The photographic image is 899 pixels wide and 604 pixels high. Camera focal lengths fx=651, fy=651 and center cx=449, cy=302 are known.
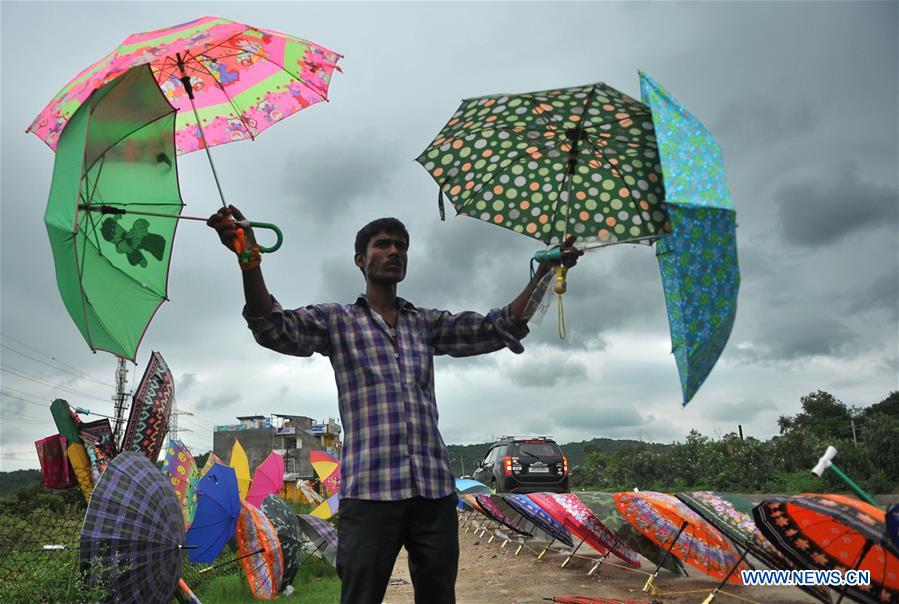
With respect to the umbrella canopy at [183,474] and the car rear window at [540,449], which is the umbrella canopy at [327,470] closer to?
the car rear window at [540,449]

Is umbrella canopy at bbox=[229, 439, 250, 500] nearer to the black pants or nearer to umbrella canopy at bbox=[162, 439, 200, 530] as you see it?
umbrella canopy at bbox=[162, 439, 200, 530]

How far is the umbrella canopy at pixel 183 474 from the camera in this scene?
583cm

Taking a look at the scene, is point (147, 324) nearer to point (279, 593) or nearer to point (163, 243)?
point (163, 243)

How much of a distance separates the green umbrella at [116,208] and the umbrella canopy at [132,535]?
3.48 feet

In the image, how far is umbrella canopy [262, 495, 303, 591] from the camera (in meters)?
6.76

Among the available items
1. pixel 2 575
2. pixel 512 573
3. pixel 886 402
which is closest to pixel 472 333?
pixel 2 575

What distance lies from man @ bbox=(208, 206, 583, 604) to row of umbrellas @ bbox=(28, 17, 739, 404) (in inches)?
19.5

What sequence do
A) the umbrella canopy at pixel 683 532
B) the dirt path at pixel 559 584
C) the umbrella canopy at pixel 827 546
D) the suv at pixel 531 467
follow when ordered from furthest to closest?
the suv at pixel 531 467
the dirt path at pixel 559 584
the umbrella canopy at pixel 683 532
the umbrella canopy at pixel 827 546

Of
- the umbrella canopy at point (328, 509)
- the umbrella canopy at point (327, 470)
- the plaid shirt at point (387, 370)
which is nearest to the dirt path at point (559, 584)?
the umbrella canopy at point (328, 509)

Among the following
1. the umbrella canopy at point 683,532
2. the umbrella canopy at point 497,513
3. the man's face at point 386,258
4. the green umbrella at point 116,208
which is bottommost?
the umbrella canopy at point 497,513

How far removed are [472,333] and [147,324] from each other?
1.88m

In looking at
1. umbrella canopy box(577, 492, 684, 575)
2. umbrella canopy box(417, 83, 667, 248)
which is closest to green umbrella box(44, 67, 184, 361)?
umbrella canopy box(417, 83, 667, 248)

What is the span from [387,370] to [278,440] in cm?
5588

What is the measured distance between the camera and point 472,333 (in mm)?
2598
